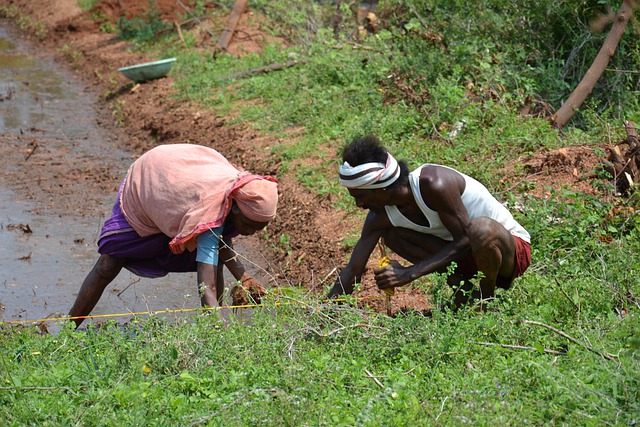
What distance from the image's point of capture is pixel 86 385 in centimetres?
351

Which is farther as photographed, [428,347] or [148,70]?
[148,70]

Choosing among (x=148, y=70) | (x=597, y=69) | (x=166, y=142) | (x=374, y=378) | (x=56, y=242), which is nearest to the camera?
(x=374, y=378)

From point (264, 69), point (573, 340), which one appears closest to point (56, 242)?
point (573, 340)

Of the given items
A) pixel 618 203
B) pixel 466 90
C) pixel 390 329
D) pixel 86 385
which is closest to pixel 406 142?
pixel 466 90

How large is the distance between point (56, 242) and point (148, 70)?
18.3 feet

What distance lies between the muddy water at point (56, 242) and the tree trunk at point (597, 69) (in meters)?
3.61

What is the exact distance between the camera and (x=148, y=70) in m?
11.8

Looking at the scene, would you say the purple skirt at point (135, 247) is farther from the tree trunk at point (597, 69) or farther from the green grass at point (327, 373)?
the tree trunk at point (597, 69)

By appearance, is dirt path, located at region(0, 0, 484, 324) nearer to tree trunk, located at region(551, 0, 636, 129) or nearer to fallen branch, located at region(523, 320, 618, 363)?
fallen branch, located at region(523, 320, 618, 363)

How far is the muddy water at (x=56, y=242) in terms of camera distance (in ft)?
18.4

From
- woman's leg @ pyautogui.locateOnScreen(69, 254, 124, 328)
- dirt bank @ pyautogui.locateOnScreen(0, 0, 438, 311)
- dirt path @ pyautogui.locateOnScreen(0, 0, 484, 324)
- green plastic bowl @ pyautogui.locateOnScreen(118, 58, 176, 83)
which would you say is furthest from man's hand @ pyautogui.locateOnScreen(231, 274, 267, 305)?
green plastic bowl @ pyautogui.locateOnScreen(118, 58, 176, 83)

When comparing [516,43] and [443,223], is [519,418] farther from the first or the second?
[516,43]

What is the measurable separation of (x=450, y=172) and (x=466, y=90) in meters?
3.52

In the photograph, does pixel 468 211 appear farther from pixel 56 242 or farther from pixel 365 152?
pixel 56 242
